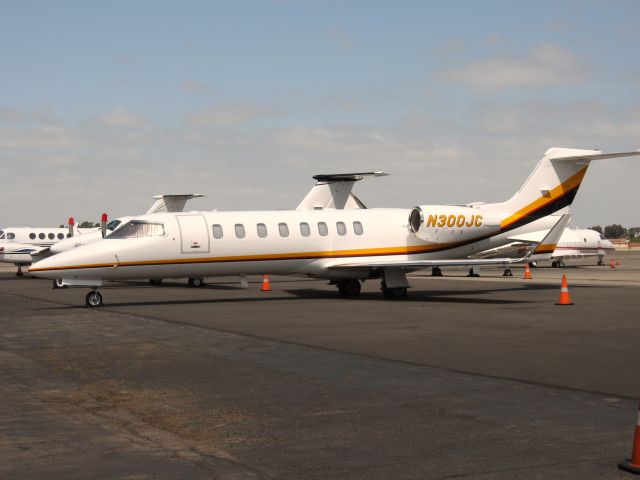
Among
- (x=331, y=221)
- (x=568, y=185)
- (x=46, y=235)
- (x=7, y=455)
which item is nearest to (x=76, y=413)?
→ (x=7, y=455)

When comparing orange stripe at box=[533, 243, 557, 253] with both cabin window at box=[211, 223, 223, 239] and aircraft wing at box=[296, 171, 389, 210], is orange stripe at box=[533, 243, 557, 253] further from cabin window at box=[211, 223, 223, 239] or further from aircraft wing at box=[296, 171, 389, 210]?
aircraft wing at box=[296, 171, 389, 210]

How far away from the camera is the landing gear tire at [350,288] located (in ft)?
89.5

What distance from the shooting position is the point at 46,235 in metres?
48.9

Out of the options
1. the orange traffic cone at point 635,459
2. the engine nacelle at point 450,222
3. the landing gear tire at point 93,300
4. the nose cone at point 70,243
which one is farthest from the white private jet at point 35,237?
the orange traffic cone at point 635,459

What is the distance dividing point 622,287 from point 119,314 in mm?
18518

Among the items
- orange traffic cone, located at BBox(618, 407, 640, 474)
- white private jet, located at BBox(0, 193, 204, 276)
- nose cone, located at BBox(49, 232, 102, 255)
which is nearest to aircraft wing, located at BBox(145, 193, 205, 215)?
white private jet, located at BBox(0, 193, 204, 276)

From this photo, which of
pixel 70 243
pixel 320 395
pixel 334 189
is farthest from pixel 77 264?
pixel 334 189

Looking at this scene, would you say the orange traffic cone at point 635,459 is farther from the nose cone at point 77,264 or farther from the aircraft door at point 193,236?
the aircraft door at point 193,236

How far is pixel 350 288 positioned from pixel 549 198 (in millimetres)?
7239

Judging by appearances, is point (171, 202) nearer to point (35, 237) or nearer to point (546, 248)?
point (35, 237)

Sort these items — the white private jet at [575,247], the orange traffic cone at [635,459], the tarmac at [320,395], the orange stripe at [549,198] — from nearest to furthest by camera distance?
1. the orange traffic cone at [635,459]
2. the tarmac at [320,395]
3. the orange stripe at [549,198]
4. the white private jet at [575,247]

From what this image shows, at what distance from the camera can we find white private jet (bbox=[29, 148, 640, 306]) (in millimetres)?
22922

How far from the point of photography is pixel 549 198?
2781 cm

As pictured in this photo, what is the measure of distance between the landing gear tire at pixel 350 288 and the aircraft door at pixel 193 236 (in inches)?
215
